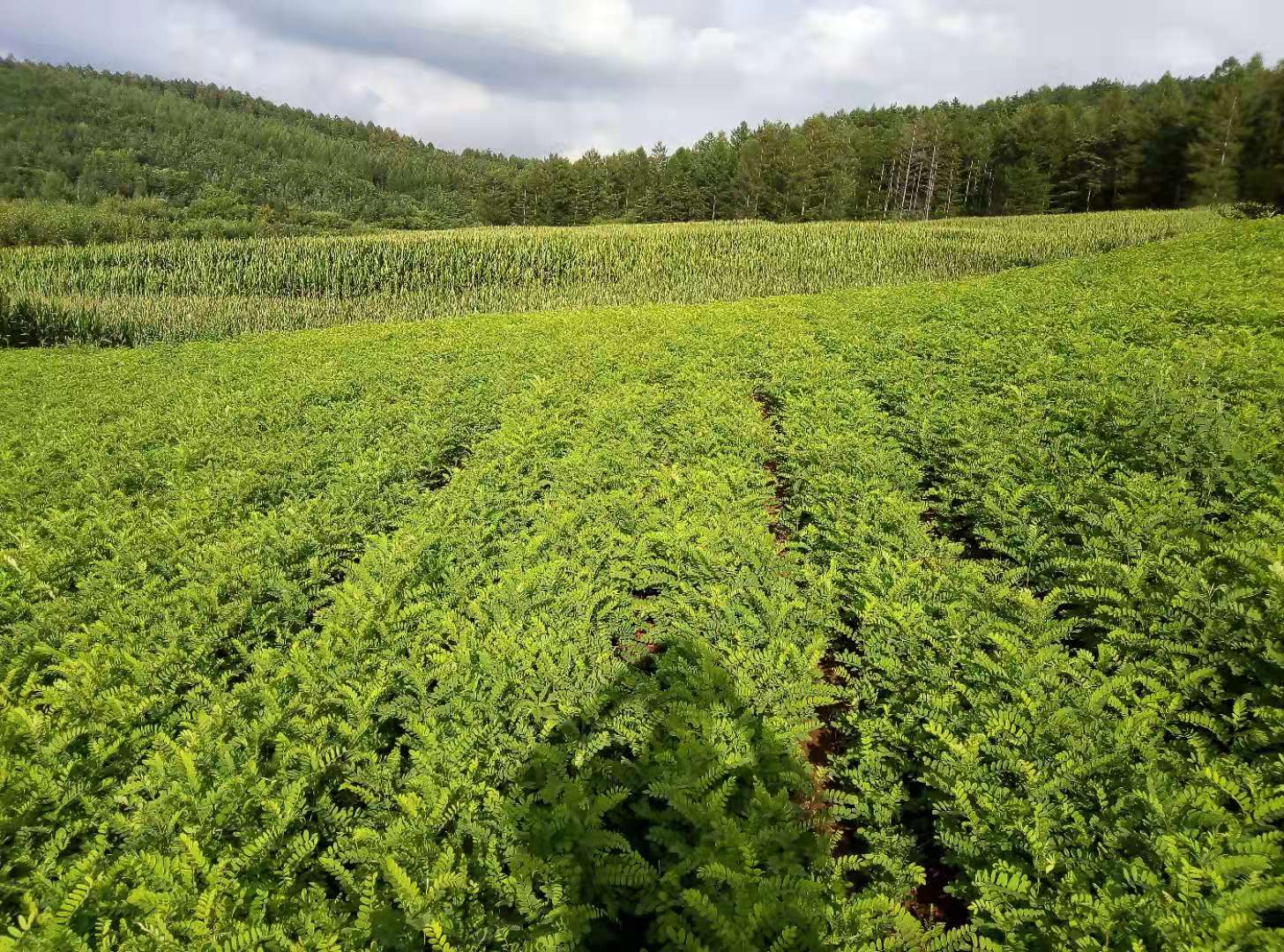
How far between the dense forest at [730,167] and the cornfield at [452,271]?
2044 centimetres

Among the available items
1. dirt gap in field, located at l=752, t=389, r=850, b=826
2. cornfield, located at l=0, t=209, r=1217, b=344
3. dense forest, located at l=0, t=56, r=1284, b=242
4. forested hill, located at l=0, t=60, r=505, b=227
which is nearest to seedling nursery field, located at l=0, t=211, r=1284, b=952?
dirt gap in field, located at l=752, t=389, r=850, b=826

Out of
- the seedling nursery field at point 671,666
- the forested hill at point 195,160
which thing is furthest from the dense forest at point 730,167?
the seedling nursery field at point 671,666

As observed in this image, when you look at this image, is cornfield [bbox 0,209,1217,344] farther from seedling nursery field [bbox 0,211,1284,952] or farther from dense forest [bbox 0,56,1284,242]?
seedling nursery field [bbox 0,211,1284,952]

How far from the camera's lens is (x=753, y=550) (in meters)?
5.05

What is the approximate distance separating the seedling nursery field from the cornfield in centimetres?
2265

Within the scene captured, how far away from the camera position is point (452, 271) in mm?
34312

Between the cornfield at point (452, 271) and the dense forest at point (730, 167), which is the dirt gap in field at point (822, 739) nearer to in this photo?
the cornfield at point (452, 271)

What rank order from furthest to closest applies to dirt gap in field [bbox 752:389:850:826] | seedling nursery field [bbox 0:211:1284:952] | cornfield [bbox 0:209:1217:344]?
cornfield [bbox 0:209:1217:344] → dirt gap in field [bbox 752:389:850:826] → seedling nursery field [bbox 0:211:1284:952]

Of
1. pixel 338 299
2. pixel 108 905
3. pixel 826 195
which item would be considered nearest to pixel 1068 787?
pixel 108 905

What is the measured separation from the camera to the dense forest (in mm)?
54969

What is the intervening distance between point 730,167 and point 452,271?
50.8 meters

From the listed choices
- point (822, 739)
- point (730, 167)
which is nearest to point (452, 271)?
point (822, 739)

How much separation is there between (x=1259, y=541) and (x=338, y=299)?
36.3m

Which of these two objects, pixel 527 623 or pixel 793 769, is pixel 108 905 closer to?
pixel 527 623
